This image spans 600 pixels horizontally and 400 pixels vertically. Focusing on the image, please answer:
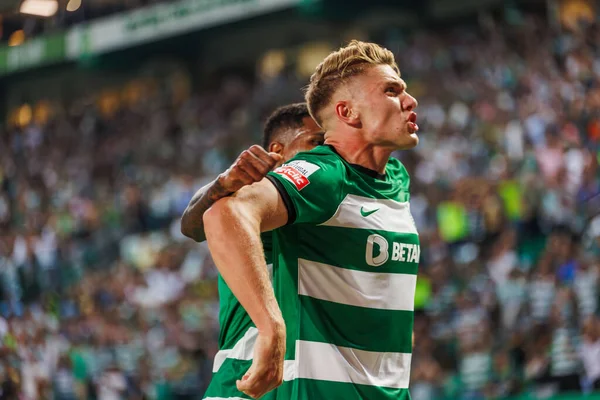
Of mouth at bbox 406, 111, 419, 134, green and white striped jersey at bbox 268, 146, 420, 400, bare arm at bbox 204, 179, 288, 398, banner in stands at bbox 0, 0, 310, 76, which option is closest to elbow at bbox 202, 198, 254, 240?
bare arm at bbox 204, 179, 288, 398

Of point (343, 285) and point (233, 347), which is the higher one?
point (343, 285)

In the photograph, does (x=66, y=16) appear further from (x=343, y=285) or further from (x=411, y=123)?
(x=343, y=285)

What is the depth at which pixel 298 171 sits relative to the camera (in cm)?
303

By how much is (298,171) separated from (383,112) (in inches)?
18.6

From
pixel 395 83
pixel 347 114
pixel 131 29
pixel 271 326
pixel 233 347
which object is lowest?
pixel 233 347

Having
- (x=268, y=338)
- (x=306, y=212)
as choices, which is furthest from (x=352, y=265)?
(x=268, y=338)

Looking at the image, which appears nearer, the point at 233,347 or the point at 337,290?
the point at 337,290

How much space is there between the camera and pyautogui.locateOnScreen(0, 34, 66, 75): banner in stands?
843 inches

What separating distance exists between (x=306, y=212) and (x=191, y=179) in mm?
13050

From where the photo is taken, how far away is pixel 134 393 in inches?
447

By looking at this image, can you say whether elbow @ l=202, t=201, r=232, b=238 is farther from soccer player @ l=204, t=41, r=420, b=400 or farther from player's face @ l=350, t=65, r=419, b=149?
player's face @ l=350, t=65, r=419, b=149

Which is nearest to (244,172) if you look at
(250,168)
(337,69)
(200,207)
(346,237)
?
(250,168)

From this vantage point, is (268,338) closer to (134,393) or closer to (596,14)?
(134,393)

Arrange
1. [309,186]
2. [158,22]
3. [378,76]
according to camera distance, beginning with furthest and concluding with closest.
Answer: [158,22] → [378,76] → [309,186]
